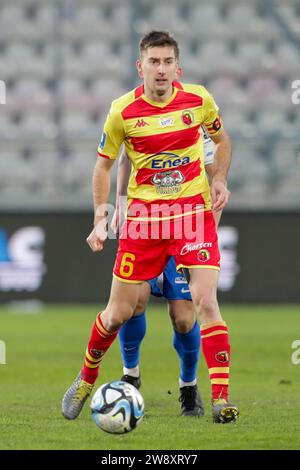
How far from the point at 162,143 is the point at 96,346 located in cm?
127

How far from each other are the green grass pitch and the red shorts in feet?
2.85

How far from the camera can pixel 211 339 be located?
6.24 m

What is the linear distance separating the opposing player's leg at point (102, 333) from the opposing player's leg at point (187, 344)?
474mm

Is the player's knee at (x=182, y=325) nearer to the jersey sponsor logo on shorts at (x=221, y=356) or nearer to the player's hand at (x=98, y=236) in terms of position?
the jersey sponsor logo on shorts at (x=221, y=356)

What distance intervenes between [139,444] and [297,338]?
6.52 meters

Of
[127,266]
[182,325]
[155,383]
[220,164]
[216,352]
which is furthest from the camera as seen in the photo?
[155,383]

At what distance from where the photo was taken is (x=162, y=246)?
651 cm

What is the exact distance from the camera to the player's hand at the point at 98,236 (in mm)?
6312

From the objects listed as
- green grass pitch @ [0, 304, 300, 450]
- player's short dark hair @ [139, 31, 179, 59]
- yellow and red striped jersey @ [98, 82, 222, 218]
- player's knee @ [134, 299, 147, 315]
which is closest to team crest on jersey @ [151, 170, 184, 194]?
yellow and red striped jersey @ [98, 82, 222, 218]

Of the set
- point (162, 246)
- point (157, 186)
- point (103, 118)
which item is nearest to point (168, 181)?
point (157, 186)

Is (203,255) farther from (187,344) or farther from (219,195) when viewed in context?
(187,344)

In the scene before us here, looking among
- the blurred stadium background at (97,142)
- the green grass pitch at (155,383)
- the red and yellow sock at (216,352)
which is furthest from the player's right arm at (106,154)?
the blurred stadium background at (97,142)
